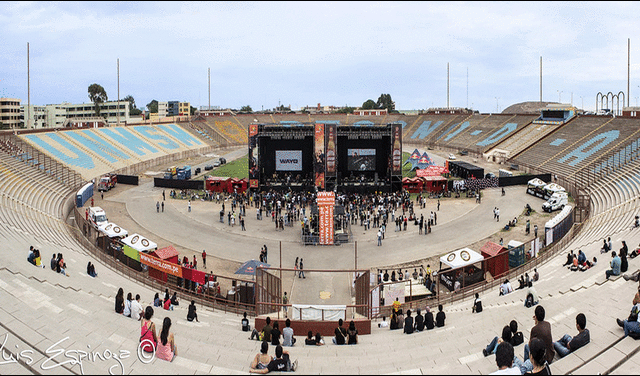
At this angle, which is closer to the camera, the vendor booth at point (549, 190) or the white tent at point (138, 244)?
the white tent at point (138, 244)

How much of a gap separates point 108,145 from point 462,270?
64.5 metres

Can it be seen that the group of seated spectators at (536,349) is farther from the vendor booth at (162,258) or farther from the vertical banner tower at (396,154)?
the vertical banner tower at (396,154)

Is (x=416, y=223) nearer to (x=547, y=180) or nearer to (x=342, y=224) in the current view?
(x=342, y=224)

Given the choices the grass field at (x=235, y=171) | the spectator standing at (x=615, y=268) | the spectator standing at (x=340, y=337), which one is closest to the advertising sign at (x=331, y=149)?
the grass field at (x=235, y=171)

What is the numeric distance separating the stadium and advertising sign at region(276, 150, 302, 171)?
376 inches

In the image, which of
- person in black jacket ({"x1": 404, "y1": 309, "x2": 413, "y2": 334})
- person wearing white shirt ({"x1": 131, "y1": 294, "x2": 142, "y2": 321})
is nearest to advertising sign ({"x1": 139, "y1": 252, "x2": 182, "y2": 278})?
person wearing white shirt ({"x1": 131, "y1": 294, "x2": 142, "y2": 321})

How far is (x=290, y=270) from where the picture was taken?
667 inches

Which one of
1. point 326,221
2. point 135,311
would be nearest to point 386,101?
point 326,221

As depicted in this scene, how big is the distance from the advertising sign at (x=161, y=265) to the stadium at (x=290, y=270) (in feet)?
0.91

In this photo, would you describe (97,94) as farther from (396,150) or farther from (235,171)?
(396,150)

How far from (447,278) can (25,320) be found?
1861cm

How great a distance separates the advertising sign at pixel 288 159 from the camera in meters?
56.1

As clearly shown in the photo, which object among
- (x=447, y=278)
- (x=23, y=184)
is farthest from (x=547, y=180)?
(x=23, y=184)

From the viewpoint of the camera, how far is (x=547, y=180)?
55.3 meters
